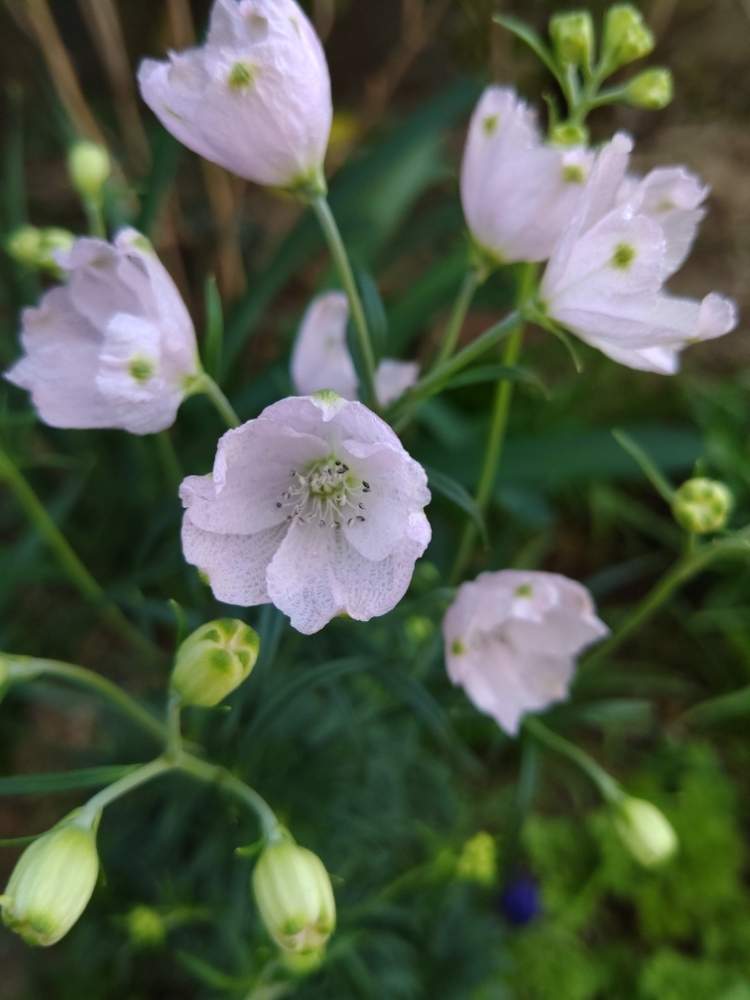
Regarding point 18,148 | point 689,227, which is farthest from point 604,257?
point 18,148

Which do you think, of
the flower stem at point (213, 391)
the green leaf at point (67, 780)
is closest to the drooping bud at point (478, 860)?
the green leaf at point (67, 780)

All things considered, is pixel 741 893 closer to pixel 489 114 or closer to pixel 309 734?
pixel 309 734

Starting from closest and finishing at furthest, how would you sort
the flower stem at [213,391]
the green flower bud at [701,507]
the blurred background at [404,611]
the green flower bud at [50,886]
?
the green flower bud at [50,886] → the flower stem at [213,391] → the green flower bud at [701,507] → the blurred background at [404,611]

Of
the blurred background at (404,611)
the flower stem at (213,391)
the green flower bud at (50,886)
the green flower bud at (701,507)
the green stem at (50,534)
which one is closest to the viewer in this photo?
the green flower bud at (50,886)

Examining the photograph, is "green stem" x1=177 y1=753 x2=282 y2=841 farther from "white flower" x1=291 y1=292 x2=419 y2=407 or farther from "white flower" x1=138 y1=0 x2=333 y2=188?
"white flower" x1=138 y1=0 x2=333 y2=188

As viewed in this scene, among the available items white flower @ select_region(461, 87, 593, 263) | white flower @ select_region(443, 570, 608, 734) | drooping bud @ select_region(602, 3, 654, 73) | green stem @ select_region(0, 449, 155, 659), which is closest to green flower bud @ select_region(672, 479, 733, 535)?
white flower @ select_region(443, 570, 608, 734)

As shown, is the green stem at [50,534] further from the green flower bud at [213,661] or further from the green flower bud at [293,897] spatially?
the green flower bud at [293,897]
